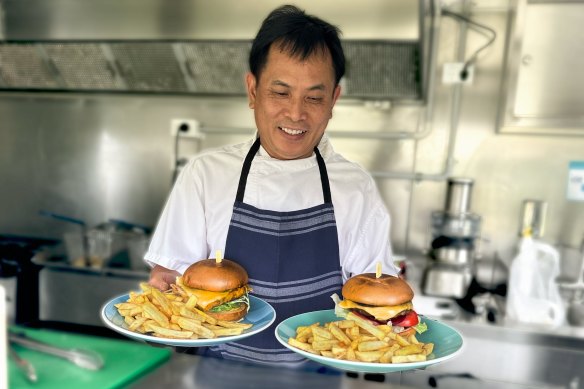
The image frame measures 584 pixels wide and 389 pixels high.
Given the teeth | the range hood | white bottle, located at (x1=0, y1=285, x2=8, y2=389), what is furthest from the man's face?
the range hood

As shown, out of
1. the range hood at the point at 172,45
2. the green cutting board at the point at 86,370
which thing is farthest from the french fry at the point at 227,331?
the range hood at the point at 172,45

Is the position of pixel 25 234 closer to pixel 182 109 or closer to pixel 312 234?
pixel 182 109

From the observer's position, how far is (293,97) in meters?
1.57

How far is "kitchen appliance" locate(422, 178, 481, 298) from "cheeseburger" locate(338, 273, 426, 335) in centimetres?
157

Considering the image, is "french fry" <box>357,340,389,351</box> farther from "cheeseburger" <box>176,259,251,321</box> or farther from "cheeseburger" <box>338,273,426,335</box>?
"cheeseburger" <box>176,259,251,321</box>

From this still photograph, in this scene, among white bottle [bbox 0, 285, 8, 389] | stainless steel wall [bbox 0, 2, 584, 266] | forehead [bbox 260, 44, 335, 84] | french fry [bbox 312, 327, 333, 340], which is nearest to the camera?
white bottle [bbox 0, 285, 8, 389]

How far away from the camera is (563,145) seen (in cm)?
310

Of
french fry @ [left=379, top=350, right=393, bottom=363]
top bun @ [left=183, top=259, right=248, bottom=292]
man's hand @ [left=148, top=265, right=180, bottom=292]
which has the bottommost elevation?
man's hand @ [left=148, top=265, right=180, bottom=292]

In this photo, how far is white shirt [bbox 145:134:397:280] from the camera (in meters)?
1.80

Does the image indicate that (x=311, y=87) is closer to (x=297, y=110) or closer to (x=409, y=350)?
(x=297, y=110)

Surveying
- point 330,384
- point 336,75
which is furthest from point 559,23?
point 330,384

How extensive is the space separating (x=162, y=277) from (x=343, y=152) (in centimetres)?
207

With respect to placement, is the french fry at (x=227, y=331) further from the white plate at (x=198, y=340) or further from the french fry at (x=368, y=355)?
the french fry at (x=368, y=355)

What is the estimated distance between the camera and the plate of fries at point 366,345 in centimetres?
112
